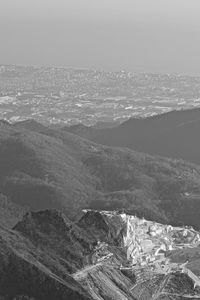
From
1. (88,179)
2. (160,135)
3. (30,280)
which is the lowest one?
(160,135)

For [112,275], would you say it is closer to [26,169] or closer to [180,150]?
[26,169]

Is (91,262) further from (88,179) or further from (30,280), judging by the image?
(88,179)

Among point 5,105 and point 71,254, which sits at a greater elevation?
point 71,254

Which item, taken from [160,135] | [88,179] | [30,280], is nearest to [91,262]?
[30,280]

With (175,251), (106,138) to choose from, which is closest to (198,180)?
(106,138)

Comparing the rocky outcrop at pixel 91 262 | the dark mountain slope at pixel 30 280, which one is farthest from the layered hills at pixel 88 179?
the dark mountain slope at pixel 30 280
